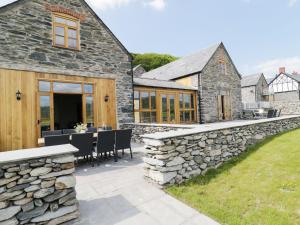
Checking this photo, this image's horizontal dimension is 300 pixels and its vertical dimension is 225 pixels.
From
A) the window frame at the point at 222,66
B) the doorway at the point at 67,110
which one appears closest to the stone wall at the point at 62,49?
the doorway at the point at 67,110

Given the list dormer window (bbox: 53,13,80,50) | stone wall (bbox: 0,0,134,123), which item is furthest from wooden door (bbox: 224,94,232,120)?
dormer window (bbox: 53,13,80,50)

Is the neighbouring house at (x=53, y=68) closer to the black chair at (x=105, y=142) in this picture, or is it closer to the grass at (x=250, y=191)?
the black chair at (x=105, y=142)

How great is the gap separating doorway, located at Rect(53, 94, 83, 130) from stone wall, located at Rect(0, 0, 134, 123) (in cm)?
552

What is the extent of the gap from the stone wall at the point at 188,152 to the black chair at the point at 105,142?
5.69 feet

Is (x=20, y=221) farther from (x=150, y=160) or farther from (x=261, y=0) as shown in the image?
(x=261, y=0)

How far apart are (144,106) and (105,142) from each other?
241 inches

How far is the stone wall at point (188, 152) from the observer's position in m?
3.88

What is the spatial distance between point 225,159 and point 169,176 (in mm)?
2443

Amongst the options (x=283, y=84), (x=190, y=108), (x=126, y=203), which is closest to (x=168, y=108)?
(x=190, y=108)

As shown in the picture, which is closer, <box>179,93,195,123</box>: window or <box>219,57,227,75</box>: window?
<box>179,93,195,123</box>: window

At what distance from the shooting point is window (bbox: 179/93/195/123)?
13.7 meters

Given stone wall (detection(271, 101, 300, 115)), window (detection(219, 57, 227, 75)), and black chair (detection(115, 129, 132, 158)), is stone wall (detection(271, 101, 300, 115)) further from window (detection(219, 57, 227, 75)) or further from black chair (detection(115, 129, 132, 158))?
black chair (detection(115, 129, 132, 158))

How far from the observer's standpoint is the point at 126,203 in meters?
3.20

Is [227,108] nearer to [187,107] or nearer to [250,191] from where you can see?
[187,107]
